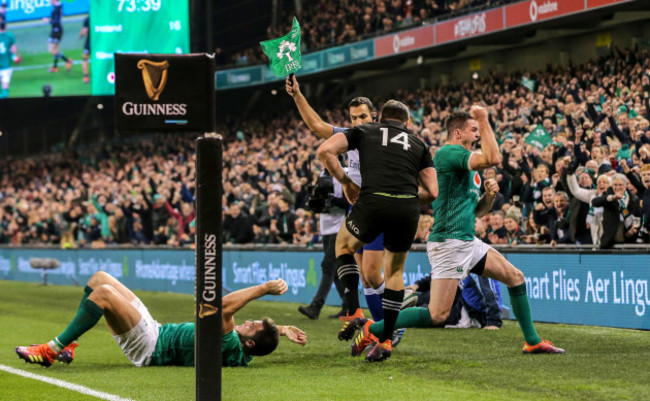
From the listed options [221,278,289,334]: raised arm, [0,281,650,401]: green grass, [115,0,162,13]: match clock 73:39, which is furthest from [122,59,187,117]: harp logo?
[115,0,162,13]: match clock 73:39

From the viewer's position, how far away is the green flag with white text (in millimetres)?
16906

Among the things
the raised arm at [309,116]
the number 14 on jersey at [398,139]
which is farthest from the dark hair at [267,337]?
the raised arm at [309,116]

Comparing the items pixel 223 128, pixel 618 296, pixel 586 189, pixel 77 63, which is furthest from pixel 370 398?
pixel 223 128

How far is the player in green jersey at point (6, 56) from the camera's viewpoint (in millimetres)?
25859

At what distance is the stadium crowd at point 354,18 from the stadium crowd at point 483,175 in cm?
227

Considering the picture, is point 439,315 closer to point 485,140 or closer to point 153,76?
point 485,140

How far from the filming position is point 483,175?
626 inches

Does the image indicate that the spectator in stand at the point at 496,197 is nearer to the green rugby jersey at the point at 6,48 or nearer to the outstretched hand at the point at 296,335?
the outstretched hand at the point at 296,335

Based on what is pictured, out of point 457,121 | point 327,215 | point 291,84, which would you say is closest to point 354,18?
point 327,215

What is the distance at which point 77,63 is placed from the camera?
1017 inches

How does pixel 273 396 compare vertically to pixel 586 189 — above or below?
below

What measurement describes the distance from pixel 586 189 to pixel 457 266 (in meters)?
5.36

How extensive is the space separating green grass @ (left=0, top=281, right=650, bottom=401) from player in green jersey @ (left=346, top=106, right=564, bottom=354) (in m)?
0.39

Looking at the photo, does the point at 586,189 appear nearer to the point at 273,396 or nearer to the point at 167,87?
the point at 273,396
